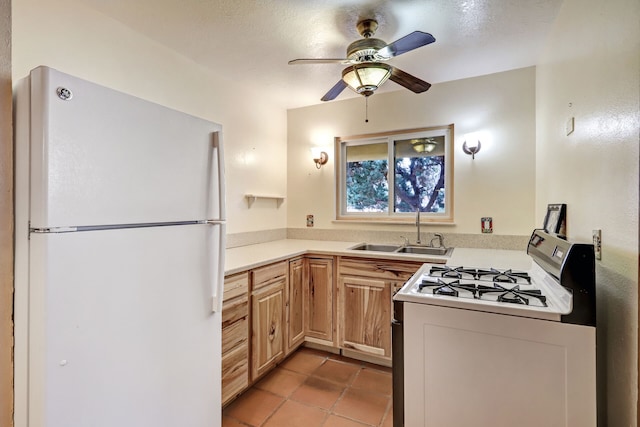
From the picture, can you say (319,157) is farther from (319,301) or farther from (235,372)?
(235,372)

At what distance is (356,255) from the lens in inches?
98.3

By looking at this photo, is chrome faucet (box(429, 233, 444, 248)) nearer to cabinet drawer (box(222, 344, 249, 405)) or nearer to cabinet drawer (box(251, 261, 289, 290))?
cabinet drawer (box(251, 261, 289, 290))

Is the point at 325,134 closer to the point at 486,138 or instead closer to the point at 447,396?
the point at 486,138

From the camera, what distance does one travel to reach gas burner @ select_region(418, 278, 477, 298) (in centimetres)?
134

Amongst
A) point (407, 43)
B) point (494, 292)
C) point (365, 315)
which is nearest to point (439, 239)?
point (365, 315)

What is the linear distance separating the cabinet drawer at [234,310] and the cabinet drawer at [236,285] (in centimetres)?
4

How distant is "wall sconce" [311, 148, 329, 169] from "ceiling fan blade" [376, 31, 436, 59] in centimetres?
161

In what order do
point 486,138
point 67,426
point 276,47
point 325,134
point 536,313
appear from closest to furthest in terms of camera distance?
point 67,426 → point 536,313 → point 276,47 → point 486,138 → point 325,134

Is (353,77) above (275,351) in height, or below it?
above

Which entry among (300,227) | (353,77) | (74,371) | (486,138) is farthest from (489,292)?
(300,227)

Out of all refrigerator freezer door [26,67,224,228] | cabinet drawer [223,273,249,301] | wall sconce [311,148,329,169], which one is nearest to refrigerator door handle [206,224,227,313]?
refrigerator freezer door [26,67,224,228]

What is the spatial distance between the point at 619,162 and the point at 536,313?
58 centimetres

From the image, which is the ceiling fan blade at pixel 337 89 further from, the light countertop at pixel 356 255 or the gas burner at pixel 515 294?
the gas burner at pixel 515 294

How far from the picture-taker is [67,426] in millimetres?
969
